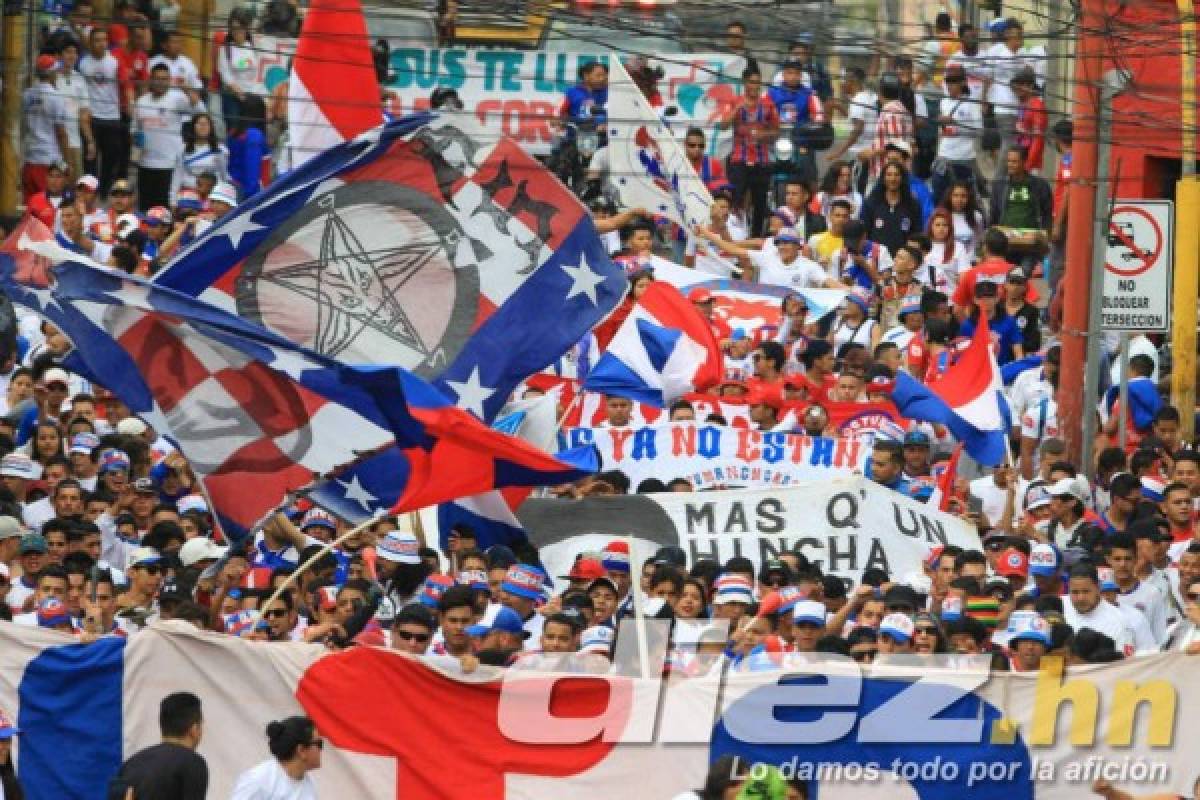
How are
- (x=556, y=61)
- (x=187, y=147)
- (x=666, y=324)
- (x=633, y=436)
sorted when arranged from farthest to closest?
(x=556, y=61)
(x=187, y=147)
(x=666, y=324)
(x=633, y=436)

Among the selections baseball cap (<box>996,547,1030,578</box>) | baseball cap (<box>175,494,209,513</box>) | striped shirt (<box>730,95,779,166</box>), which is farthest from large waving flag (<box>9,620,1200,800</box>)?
striped shirt (<box>730,95,779,166</box>)

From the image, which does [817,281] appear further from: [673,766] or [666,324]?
[673,766]

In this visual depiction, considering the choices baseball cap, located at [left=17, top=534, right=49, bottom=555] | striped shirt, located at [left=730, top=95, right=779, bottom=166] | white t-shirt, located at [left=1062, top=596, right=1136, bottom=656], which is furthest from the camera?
striped shirt, located at [left=730, top=95, right=779, bottom=166]

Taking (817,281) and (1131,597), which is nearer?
(1131,597)

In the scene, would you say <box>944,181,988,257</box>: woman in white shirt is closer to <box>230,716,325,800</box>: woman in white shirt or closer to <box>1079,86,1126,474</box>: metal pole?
<box>1079,86,1126,474</box>: metal pole

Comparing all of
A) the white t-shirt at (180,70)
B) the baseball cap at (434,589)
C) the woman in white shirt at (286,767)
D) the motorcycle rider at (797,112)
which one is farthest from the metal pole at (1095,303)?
the white t-shirt at (180,70)

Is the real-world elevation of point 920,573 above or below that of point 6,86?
below

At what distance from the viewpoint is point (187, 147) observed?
29.0m

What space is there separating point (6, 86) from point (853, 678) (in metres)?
16.1

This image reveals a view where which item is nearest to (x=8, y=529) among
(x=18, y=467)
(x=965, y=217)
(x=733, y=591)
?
(x=18, y=467)

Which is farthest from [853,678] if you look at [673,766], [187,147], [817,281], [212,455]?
[187,147]

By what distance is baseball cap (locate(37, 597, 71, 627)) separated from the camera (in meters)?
16.6

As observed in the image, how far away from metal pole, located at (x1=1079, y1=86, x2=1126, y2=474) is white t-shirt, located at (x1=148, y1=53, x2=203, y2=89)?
33.7ft

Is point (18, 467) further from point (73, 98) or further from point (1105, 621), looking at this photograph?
point (73, 98)
